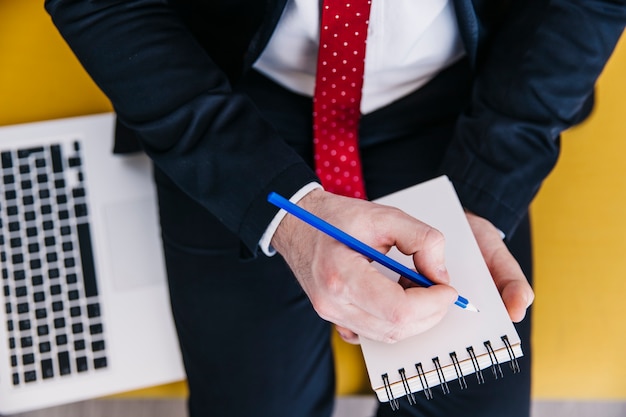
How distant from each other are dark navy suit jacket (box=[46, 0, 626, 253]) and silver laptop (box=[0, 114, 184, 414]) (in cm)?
25

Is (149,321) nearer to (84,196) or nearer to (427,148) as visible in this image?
(84,196)

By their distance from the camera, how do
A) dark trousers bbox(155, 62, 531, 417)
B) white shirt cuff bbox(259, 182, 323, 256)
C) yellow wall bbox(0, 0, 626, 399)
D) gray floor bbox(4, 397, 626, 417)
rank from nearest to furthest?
1. white shirt cuff bbox(259, 182, 323, 256)
2. dark trousers bbox(155, 62, 531, 417)
3. yellow wall bbox(0, 0, 626, 399)
4. gray floor bbox(4, 397, 626, 417)

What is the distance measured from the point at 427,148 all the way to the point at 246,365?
36 centimetres

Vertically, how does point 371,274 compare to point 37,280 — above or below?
above

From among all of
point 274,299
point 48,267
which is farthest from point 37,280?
point 274,299

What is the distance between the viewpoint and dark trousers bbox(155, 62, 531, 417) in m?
0.77

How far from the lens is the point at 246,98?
68cm

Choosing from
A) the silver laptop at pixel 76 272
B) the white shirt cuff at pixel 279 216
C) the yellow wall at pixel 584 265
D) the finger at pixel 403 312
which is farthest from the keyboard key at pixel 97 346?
the yellow wall at pixel 584 265

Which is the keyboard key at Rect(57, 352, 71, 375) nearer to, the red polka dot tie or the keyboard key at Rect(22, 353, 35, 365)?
the keyboard key at Rect(22, 353, 35, 365)

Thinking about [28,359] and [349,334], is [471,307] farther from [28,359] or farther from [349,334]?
[28,359]

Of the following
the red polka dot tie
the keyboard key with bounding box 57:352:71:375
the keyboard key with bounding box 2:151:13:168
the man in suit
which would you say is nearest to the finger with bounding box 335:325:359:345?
the man in suit

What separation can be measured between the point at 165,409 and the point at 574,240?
0.79 m

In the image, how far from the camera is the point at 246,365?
0.78 meters

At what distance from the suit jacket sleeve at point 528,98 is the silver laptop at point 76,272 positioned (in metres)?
0.46
